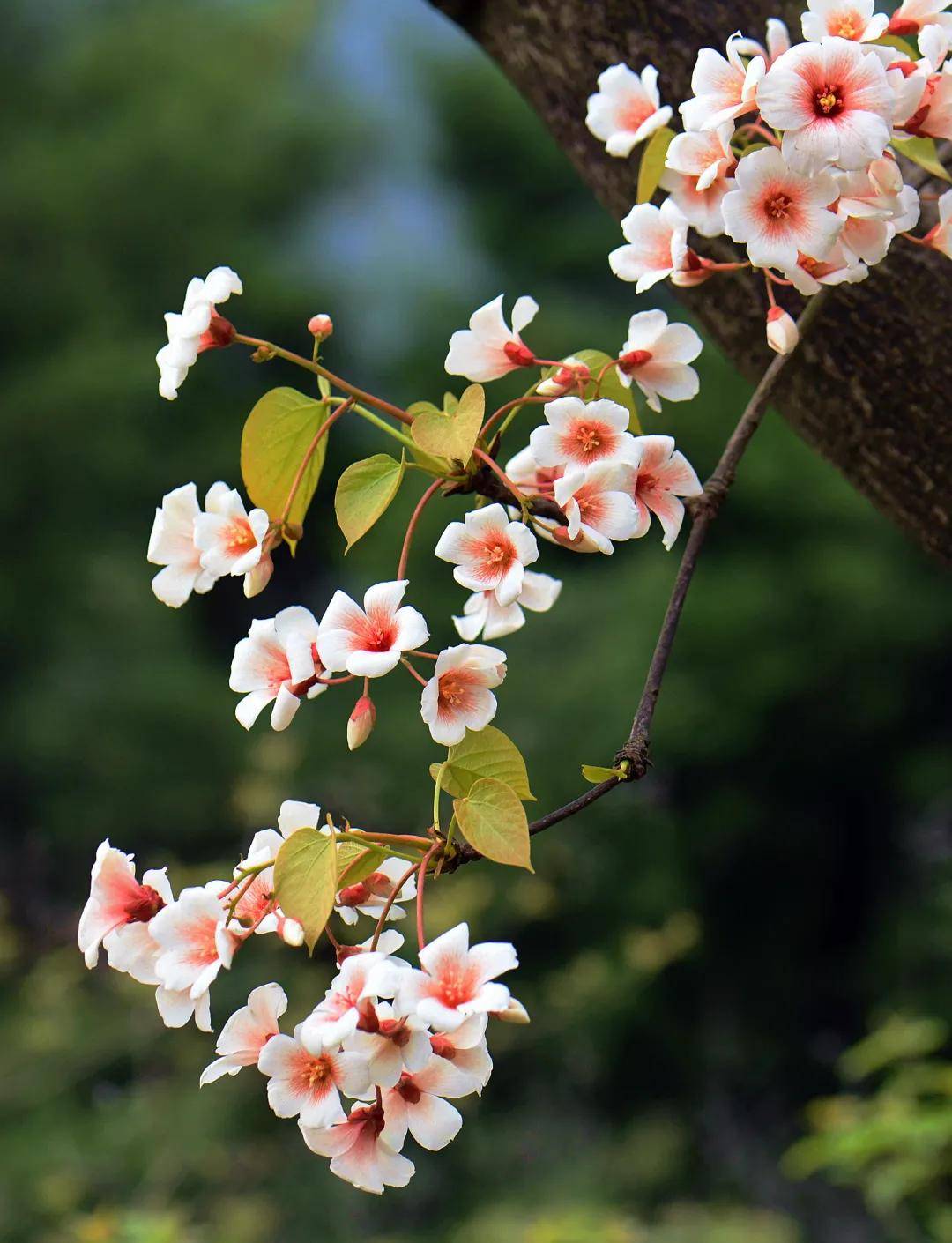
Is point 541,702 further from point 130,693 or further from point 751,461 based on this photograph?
point 130,693

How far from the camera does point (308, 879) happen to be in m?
0.46

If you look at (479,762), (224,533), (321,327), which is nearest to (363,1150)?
(479,762)

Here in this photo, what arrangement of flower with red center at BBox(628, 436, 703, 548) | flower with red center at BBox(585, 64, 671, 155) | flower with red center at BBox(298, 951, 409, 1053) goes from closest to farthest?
flower with red center at BBox(298, 951, 409, 1053), flower with red center at BBox(628, 436, 703, 548), flower with red center at BBox(585, 64, 671, 155)

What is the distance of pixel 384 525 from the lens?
4.95 meters

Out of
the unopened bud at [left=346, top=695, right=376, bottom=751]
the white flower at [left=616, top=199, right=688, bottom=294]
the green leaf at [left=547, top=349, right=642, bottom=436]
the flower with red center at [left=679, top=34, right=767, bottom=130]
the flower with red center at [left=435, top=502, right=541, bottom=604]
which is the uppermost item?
the flower with red center at [left=679, top=34, right=767, bottom=130]

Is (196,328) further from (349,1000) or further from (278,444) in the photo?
(349,1000)

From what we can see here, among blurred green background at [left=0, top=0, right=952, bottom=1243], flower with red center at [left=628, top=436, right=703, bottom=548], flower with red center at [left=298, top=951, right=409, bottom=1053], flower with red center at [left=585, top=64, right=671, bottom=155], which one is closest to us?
flower with red center at [left=298, top=951, right=409, bottom=1053]

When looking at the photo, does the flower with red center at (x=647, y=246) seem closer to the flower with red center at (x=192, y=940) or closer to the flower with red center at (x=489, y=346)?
the flower with red center at (x=489, y=346)

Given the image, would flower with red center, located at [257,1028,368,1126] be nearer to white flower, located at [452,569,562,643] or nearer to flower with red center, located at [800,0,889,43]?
white flower, located at [452,569,562,643]

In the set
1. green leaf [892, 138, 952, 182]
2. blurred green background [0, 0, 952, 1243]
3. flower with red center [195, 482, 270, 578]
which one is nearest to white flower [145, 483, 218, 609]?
flower with red center [195, 482, 270, 578]

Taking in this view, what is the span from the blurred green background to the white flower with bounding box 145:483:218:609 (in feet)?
6.25

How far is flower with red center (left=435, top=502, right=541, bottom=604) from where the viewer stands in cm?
49

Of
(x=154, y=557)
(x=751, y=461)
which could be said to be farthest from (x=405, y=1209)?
(x=154, y=557)

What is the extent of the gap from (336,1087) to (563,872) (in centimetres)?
377
